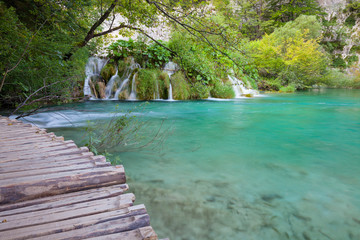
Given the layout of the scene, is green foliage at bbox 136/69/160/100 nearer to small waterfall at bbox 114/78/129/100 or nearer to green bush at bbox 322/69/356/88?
small waterfall at bbox 114/78/129/100

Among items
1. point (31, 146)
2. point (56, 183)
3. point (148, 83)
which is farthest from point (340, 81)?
point (56, 183)

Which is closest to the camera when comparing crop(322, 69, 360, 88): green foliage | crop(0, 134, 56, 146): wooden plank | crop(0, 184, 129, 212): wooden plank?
crop(0, 184, 129, 212): wooden plank

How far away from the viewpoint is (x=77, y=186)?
2096mm

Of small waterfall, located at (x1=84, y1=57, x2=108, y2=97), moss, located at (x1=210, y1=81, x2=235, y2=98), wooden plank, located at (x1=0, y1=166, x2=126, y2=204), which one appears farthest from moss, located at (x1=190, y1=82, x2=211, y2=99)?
small waterfall, located at (x1=84, y1=57, x2=108, y2=97)

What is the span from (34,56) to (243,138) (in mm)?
7338

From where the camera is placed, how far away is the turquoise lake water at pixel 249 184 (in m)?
2.62

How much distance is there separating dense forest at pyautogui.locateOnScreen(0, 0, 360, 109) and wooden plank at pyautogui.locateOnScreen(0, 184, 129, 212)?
272 cm

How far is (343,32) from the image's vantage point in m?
42.5

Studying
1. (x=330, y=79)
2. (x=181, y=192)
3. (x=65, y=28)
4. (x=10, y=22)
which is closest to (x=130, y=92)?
(x=65, y=28)

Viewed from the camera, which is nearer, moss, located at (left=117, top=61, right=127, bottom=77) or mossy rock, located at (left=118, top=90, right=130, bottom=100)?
mossy rock, located at (left=118, top=90, right=130, bottom=100)

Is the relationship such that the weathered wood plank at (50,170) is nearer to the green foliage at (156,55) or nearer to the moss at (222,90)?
the green foliage at (156,55)

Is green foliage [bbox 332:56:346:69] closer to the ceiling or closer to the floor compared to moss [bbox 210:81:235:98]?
closer to the ceiling

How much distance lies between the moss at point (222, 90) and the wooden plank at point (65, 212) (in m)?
15.5

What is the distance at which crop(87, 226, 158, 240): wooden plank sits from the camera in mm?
1382
